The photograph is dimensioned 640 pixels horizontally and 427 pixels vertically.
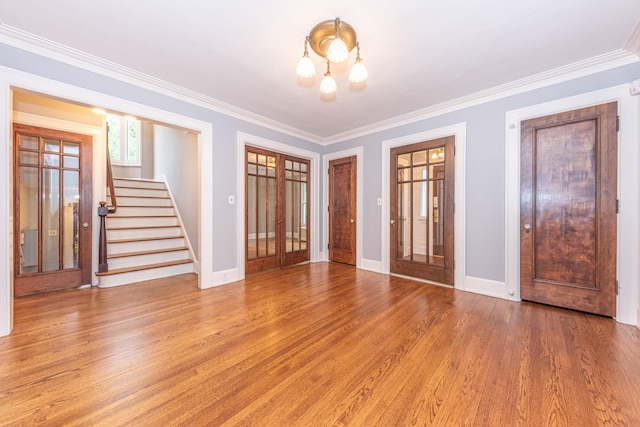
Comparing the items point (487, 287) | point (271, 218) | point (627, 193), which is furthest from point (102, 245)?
point (627, 193)

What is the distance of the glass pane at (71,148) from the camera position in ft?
11.2

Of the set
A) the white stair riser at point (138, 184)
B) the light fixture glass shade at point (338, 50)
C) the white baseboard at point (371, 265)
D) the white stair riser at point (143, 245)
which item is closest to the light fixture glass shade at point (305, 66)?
the light fixture glass shade at point (338, 50)

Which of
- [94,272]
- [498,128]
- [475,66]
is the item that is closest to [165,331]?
[94,272]

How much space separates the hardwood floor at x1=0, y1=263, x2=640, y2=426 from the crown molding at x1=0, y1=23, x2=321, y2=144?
252 centimetres

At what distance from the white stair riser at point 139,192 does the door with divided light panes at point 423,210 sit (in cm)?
498

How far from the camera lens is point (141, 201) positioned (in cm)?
524

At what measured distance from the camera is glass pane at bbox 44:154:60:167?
329 centimetres

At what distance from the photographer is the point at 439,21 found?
2041 mm

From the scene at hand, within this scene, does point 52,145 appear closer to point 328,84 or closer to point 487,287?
point 328,84

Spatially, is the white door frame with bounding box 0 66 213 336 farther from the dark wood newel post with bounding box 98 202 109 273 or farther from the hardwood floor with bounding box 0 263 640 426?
the hardwood floor with bounding box 0 263 640 426

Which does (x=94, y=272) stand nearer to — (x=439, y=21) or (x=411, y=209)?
(x=411, y=209)

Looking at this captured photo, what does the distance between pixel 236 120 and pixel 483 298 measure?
4172 mm

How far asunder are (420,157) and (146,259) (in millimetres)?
4620

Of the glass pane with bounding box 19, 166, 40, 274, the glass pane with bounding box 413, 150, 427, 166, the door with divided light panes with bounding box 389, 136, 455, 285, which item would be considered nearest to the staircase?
the glass pane with bounding box 19, 166, 40, 274
